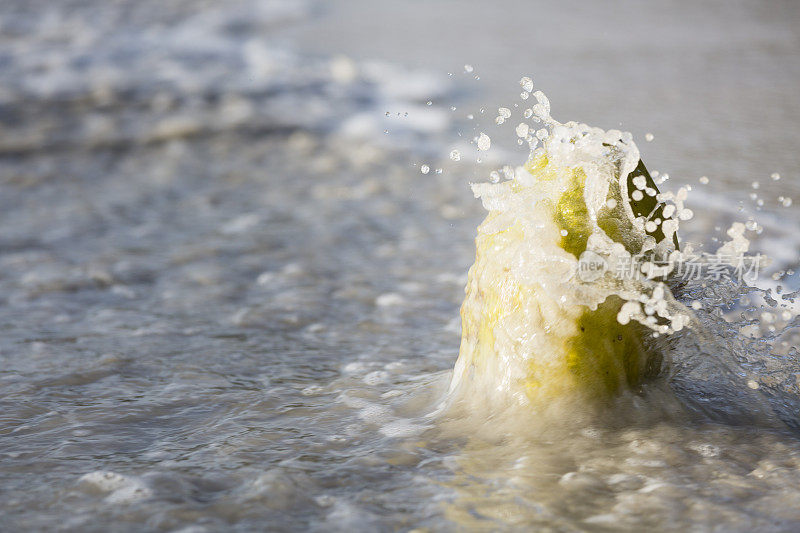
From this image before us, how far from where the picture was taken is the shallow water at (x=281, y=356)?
1492 millimetres

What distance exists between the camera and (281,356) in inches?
86.6

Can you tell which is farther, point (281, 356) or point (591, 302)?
point (281, 356)

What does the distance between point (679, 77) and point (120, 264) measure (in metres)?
3.17

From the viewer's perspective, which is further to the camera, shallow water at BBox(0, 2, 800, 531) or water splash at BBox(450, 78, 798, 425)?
water splash at BBox(450, 78, 798, 425)

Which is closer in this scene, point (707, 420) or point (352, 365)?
point (707, 420)

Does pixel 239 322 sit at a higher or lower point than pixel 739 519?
higher

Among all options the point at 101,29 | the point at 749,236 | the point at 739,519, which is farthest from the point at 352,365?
the point at 101,29

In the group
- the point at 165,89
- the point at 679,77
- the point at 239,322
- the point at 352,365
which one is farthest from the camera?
the point at 165,89

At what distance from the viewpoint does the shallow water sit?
1492mm

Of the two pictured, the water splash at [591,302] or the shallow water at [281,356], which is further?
the water splash at [591,302]

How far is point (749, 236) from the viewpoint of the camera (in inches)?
114

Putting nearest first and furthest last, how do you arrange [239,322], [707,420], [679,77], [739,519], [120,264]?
[739,519] < [707,420] < [239,322] < [120,264] < [679,77]

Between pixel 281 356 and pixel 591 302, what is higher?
pixel 591 302

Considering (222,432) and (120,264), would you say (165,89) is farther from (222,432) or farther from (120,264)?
(222,432)
